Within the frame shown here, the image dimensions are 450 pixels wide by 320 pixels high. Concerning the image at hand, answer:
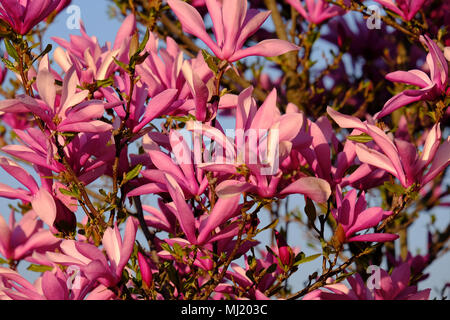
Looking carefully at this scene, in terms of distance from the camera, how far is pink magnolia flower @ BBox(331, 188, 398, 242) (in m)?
1.89

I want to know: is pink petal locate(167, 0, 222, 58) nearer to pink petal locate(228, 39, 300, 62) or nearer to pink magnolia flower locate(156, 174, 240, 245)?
pink petal locate(228, 39, 300, 62)

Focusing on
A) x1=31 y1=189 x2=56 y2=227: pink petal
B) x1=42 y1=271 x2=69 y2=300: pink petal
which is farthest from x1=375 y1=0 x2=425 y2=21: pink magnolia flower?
x1=42 y1=271 x2=69 y2=300: pink petal

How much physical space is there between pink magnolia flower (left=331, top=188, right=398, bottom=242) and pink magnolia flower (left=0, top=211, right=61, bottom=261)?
3.98ft

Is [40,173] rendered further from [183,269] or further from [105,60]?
[183,269]

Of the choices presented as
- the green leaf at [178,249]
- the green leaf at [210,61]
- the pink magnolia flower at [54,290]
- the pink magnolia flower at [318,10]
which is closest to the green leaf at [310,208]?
the green leaf at [178,249]

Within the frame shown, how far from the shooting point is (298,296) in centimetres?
196

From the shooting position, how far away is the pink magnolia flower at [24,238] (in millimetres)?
2418

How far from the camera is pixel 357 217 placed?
6.32ft

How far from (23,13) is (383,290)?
1.62 meters

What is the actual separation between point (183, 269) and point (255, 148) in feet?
2.92

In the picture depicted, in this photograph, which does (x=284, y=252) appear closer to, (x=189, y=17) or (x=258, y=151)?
(x=258, y=151)

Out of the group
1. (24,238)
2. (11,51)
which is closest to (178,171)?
(11,51)

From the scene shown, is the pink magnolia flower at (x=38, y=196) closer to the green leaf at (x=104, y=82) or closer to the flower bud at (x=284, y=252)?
the green leaf at (x=104, y=82)

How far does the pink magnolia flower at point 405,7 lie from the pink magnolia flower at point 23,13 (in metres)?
1.39
